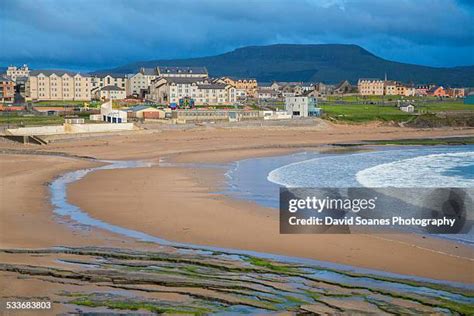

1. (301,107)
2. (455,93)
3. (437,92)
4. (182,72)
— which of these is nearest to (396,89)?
(437,92)

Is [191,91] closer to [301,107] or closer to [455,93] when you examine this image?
[301,107]

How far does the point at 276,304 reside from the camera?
7.49m

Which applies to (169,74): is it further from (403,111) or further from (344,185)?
(344,185)

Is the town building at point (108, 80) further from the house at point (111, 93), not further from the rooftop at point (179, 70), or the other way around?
the house at point (111, 93)

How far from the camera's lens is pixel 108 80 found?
9125cm

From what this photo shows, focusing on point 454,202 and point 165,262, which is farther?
point 454,202

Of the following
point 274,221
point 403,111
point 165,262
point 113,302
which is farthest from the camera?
point 403,111

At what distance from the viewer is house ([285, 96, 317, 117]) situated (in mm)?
61281

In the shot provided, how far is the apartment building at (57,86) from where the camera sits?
8044 centimetres

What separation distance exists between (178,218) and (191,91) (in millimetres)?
60096

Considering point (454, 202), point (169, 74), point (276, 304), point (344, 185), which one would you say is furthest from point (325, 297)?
point (169, 74)

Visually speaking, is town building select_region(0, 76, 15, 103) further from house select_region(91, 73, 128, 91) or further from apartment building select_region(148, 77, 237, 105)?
apartment building select_region(148, 77, 237, 105)

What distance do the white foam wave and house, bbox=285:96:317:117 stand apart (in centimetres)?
2970

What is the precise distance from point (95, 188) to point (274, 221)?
7.40 metres
